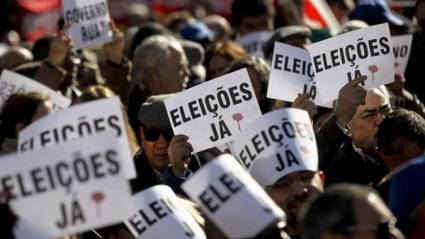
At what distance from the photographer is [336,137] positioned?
8531mm

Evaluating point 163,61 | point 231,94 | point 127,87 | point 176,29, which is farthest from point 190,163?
point 176,29

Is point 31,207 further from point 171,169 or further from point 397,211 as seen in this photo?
point 171,169

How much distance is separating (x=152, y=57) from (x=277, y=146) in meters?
3.98

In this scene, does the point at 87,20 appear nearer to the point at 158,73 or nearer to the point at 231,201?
the point at 158,73

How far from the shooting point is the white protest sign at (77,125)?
644 centimetres

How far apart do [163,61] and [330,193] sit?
534 centimetres

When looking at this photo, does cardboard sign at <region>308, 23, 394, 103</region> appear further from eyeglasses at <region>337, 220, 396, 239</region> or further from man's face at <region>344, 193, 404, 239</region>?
man's face at <region>344, 193, 404, 239</region>

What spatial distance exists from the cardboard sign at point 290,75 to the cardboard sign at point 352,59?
0.19 metres

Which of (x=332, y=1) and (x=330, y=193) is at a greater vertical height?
(x=330, y=193)

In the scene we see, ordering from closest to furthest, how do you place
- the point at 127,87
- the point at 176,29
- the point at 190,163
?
the point at 190,163
the point at 127,87
the point at 176,29

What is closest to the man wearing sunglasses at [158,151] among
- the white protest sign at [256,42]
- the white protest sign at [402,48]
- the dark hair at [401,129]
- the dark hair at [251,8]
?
the dark hair at [401,129]

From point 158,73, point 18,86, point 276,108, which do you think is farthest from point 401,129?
point 158,73

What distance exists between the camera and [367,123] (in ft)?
28.5

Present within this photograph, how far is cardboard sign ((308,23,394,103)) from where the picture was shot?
8.87 m
